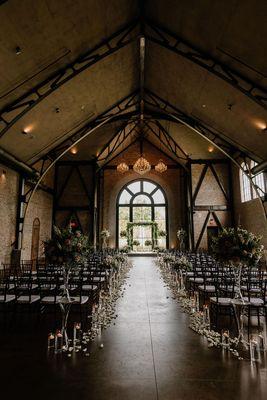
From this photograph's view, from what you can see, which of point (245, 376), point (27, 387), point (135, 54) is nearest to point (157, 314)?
point (245, 376)

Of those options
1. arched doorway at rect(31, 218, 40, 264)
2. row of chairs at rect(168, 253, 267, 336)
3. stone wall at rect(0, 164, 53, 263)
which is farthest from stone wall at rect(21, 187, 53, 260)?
row of chairs at rect(168, 253, 267, 336)

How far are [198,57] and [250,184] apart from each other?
8204mm

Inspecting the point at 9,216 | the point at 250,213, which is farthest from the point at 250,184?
the point at 9,216

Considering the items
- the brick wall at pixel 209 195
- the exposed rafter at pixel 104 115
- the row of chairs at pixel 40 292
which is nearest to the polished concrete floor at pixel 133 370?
the row of chairs at pixel 40 292

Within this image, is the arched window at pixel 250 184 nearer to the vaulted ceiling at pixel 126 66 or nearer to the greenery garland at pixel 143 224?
the vaulted ceiling at pixel 126 66

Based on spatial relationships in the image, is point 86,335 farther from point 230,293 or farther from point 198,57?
point 198,57

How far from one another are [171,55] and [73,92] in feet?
13.2

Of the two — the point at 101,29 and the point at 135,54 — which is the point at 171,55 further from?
the point at 101,29

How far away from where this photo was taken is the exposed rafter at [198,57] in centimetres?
833

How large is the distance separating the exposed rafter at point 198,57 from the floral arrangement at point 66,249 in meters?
7.14

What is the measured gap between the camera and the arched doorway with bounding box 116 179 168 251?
1984cm

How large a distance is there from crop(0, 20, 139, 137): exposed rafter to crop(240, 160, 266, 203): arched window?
7.50 m

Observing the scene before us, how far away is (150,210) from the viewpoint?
20422 millimetres

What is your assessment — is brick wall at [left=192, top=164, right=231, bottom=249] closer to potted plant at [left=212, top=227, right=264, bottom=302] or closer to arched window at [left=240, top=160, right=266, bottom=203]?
arched window at [left=240, top=160, right=266, bottom=203]
